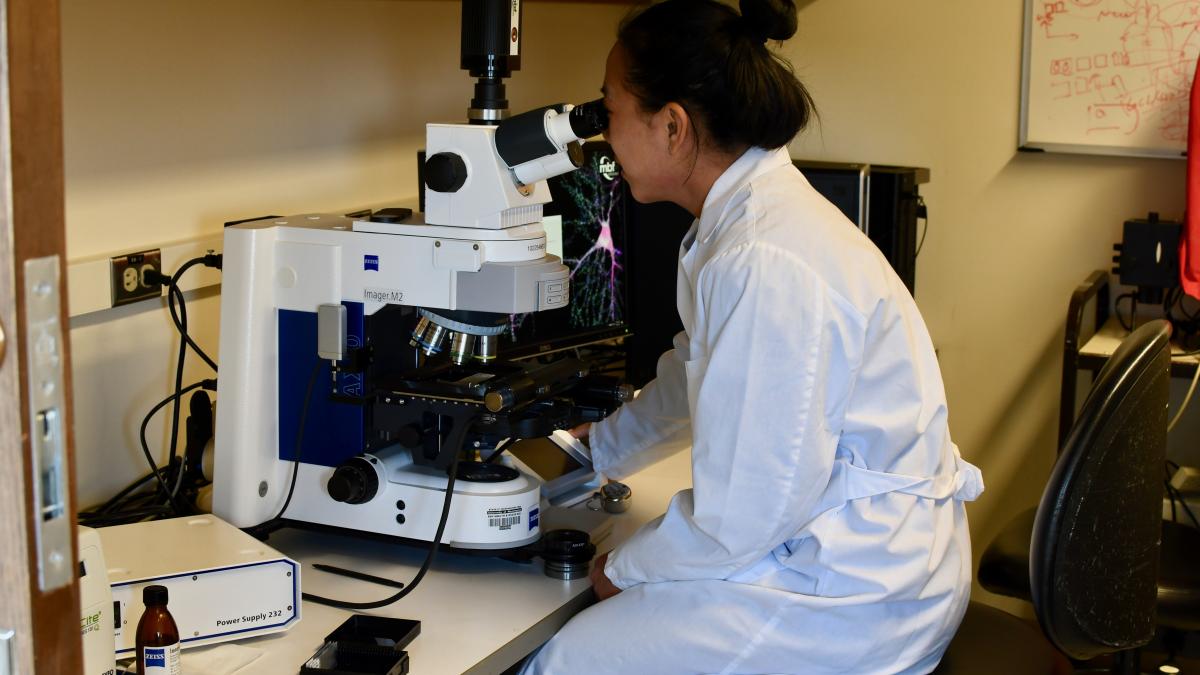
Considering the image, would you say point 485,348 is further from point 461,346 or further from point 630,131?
point 630,131

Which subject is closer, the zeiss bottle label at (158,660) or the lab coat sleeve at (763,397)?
the zeiss bottle label at (158,660)

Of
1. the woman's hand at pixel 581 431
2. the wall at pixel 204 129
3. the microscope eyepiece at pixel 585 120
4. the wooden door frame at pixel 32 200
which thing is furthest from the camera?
the woman's hand at pixel 581 431

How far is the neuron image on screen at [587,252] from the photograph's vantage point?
6.53ft

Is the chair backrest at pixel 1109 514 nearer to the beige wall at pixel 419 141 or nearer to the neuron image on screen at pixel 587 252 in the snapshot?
the neuron image on screen at pixel 587 252

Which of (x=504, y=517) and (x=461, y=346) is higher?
(x=461, y=346)

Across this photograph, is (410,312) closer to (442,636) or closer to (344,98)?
(442,636)

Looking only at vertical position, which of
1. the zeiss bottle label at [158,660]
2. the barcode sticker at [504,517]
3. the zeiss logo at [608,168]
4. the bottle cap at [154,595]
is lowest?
the zeiss bottle label at [158,660]

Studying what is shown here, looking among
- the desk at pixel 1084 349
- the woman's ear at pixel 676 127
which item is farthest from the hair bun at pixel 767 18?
the desk at pixel 1084 349

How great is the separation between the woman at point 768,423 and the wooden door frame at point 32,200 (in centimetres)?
80

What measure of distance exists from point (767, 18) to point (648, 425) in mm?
584

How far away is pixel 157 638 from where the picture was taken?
107 centimetres

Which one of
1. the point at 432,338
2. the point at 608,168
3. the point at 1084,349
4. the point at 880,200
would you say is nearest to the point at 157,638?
the point at 432,338

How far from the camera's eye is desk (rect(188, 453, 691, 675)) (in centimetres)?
122

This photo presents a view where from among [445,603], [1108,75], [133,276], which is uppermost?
[1108,75]
